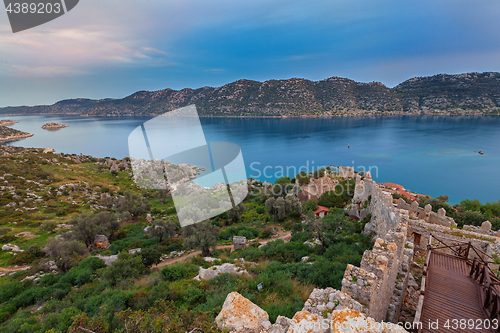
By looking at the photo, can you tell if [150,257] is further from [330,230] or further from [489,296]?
[489,296]

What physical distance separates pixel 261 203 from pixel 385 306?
3063 cm

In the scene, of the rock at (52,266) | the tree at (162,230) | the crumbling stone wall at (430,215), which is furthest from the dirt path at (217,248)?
the crumbling stone wall at (430,215)

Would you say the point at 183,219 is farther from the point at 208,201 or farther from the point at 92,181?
the point at 92,181

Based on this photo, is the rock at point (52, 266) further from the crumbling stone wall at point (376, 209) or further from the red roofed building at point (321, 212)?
the red roofed building at point (321, 212)

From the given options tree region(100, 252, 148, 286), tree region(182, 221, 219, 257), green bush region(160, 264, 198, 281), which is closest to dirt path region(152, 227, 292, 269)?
tree region(182, 221, 219, 257)

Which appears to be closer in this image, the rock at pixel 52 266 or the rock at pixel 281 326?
the rock at pixel 281 326

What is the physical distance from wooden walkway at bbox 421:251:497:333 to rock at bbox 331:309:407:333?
1.91 m

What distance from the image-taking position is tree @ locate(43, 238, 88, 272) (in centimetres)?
1508

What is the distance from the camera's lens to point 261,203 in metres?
37.5

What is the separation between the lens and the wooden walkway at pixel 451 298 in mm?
4777

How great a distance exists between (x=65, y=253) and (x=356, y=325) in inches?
802

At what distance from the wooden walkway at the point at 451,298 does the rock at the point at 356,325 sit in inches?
75.1

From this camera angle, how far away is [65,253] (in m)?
15.5

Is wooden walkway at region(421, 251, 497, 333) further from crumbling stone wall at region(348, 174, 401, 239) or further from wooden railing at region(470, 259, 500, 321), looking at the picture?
crumbling stone wall at region(348, 174, 401, 239)
